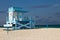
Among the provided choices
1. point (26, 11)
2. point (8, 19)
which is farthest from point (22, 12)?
point (8, 19)

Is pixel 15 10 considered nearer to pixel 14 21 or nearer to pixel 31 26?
pixel 14 21

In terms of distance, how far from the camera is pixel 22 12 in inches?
1090

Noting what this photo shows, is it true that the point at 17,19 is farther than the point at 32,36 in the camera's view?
Yes

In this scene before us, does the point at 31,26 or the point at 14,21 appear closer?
the point at 14,21

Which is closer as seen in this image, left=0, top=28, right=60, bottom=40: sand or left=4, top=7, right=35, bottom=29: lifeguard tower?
left=0, top=28, right=60, bottom=40: sand

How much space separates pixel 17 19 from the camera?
2720 centimetres

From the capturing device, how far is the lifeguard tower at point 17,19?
2697 centimetres

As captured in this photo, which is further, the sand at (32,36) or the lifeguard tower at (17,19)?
the lifeguard tower at (17,19)

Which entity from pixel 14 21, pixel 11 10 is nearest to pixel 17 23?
pixel 14 21

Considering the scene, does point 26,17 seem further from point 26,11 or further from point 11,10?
point 11,10

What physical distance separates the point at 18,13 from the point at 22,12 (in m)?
0.78

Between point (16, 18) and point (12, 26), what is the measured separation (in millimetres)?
1457

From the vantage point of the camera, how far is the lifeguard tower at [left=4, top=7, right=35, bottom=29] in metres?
27.0

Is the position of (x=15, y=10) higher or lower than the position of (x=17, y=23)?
higher
